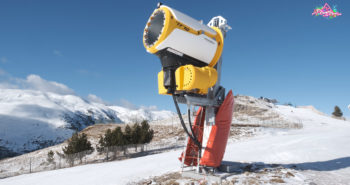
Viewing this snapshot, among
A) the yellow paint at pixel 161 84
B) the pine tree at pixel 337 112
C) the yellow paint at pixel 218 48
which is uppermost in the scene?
the yellow paint at pixel 218 48

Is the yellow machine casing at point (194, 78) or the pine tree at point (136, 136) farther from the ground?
the yellow machine casing at point (194, 78)

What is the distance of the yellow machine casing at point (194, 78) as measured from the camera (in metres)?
6.77

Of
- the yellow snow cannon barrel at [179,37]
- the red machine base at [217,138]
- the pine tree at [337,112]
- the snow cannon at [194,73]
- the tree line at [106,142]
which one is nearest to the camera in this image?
the yellow snow cannon barrel at [179,37]

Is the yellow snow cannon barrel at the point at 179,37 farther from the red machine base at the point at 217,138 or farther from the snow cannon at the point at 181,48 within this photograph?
the red machine base at the point at 217,138

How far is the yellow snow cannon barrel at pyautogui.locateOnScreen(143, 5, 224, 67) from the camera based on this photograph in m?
6.49

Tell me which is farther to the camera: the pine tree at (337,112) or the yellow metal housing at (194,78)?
the pine tree at (337,112)

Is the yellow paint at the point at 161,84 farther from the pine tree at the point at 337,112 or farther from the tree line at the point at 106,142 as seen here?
the pine tree at the point at 337,112

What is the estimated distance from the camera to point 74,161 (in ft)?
92.8

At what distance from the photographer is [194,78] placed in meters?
6.70

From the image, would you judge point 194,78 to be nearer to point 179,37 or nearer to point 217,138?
point 179,37

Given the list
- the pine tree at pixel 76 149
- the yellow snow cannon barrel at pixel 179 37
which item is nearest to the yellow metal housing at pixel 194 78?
the yellow snow cannon barrel at pixel 179 37

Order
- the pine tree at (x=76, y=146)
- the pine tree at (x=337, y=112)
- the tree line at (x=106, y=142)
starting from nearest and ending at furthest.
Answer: the tree line at (x=106, y=142) → the pine tree at (x=76, y=146) → the pine tree at (x=337, y=112)

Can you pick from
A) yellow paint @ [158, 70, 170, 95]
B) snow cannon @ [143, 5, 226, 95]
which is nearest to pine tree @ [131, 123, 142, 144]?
yellow paint @ [158, 70, 170, 95]

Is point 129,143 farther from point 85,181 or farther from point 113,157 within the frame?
point 85,181
